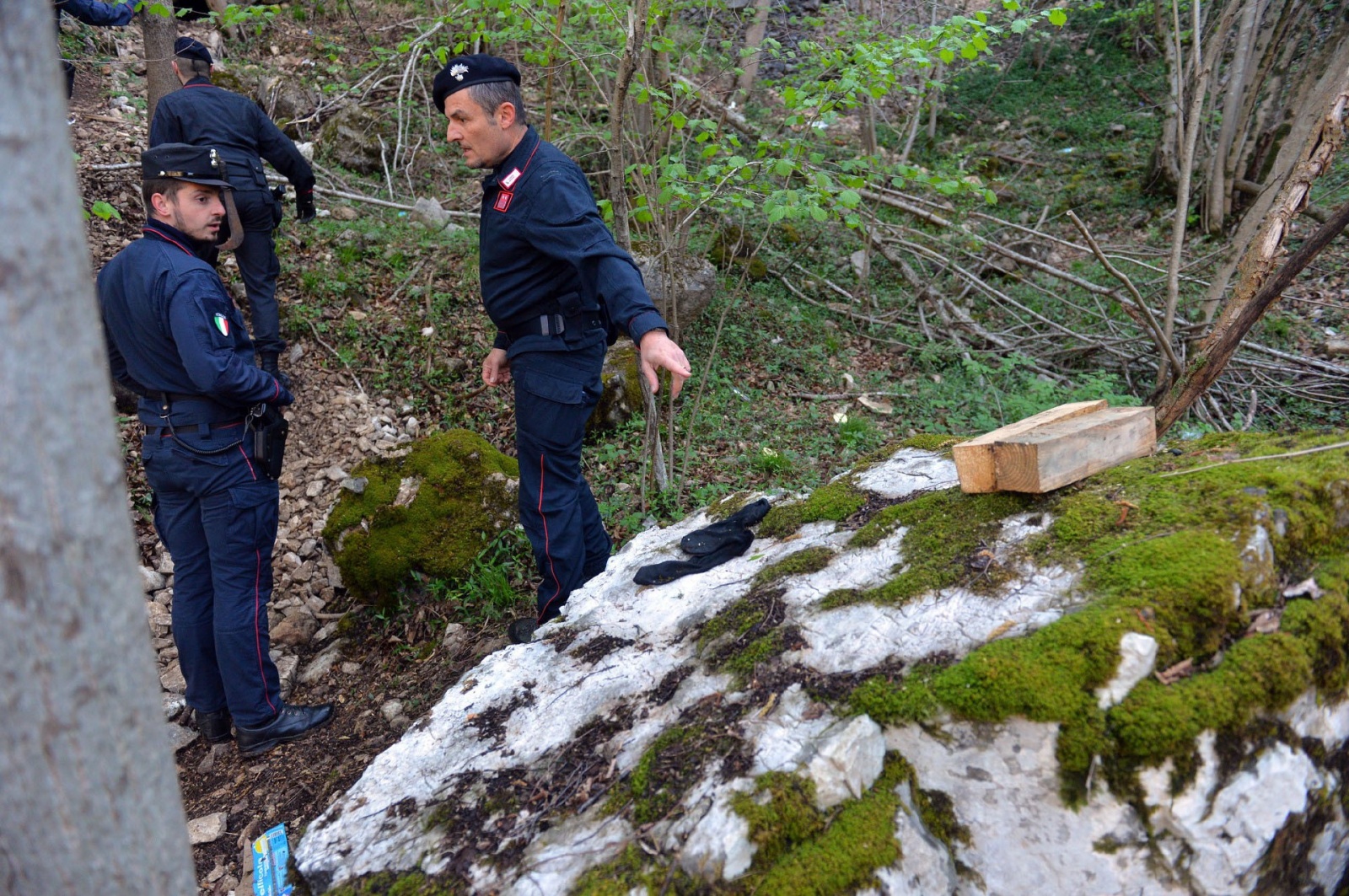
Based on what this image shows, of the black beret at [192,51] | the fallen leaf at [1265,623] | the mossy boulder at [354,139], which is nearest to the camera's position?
the fallen leaf at [1265,623]

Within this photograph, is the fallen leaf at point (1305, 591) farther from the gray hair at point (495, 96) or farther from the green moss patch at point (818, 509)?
the gray hair at point (495, 96)

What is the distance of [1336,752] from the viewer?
1.67 m

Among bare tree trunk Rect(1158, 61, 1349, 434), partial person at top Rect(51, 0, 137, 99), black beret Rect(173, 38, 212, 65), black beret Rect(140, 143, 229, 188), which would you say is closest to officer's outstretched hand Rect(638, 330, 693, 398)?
black beret Rect(140, 143, 229, 188)

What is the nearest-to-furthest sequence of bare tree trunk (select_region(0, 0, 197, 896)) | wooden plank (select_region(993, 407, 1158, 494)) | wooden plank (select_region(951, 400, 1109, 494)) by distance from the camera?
bare tree trunk (select_region(0, 0, 197, 896)), wooden plank (select_region(993, 407, 1158, 494)), wooden plank (select_region(951, 400, 1109, 494))

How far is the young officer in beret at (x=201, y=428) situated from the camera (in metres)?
2.96

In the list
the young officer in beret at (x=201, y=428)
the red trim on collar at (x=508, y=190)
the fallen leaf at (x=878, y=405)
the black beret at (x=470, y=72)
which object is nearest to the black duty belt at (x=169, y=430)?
the young officer in beret at (x=201, y=428)

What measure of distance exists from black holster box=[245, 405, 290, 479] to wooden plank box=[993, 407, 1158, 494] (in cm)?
289

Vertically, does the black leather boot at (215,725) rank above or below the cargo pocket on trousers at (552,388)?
below

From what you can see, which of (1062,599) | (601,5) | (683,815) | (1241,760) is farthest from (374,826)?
(601,5)

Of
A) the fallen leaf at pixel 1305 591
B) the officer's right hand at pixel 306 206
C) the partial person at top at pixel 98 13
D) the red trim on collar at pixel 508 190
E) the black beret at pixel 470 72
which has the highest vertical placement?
the partial person at top at pixel 98 13

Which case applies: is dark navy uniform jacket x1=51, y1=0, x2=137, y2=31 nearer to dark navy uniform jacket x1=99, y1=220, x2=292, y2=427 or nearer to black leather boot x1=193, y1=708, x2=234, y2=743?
dark navy uniform jacket x1=99, y1=220, x2=292, y2=427

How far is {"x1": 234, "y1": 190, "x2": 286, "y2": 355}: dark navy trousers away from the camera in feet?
16.8

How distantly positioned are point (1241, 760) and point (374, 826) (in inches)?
81.3

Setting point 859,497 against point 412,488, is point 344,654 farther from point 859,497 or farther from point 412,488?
point 859,497
